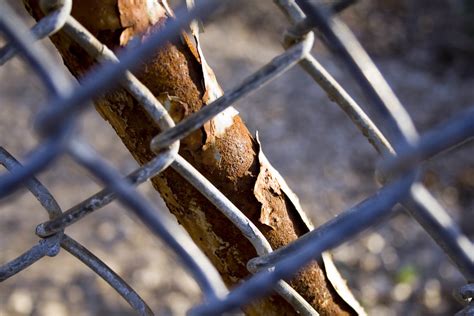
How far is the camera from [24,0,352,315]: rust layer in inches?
35.2

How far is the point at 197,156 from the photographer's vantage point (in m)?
0.97

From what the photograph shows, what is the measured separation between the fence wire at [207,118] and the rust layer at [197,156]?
4cm

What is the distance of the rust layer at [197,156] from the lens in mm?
895

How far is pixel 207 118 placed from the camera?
0.82m

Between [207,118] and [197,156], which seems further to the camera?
[197,156]

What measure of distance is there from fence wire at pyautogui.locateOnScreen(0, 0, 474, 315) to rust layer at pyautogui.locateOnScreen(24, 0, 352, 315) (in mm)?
36

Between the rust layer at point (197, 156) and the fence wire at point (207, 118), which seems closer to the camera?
the fence wire at point (207, 118)

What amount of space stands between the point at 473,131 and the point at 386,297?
214 cm

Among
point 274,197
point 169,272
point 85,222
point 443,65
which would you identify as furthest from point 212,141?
point 443,65

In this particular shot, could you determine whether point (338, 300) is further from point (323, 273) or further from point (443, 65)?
point (443, 65)

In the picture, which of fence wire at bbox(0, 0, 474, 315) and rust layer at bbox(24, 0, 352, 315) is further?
rust layer at bbox(24, 0, 352, 315)

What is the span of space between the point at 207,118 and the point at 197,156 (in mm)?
158

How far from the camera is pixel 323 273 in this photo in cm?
106

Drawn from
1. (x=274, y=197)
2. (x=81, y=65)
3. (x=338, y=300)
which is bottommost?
(x=338, y=300)
